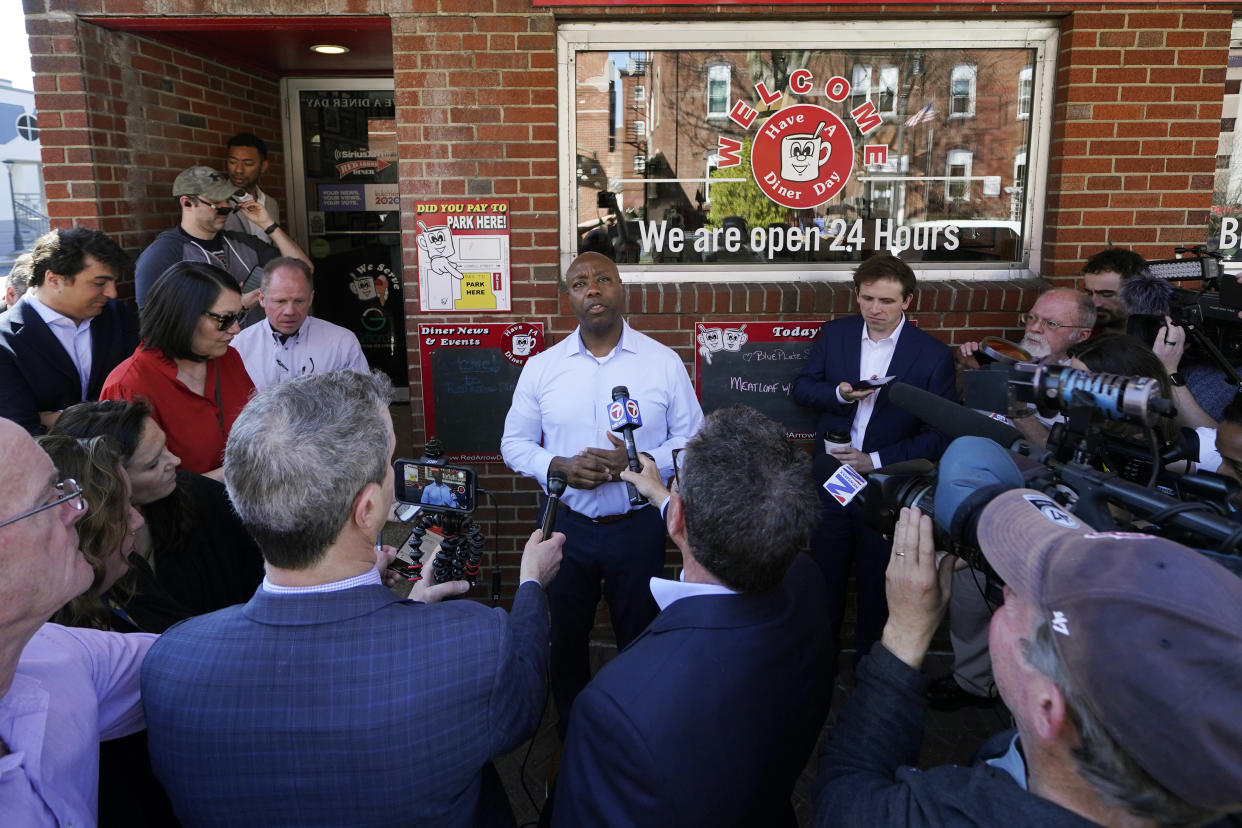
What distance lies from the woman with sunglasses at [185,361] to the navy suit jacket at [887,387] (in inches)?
102

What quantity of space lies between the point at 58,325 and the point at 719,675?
3.46m

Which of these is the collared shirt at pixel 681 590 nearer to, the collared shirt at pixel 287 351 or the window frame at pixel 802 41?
the collared shirt at pixel 287 351

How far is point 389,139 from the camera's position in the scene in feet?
20.8

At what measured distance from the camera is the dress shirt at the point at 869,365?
3.85m

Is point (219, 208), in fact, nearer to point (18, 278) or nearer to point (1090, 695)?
point (18, 278)

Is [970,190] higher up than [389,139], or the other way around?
[389,139]

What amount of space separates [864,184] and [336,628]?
379 cm

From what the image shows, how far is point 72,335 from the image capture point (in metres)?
3.68

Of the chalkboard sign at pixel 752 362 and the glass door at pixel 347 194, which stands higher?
the glass door at pixel 347 194

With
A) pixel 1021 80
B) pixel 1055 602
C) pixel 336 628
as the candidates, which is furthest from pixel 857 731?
pixel 1021 80

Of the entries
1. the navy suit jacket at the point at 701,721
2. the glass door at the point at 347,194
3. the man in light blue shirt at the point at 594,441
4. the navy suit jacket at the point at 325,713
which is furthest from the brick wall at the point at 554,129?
the navy suit jacket at the point at 325,713

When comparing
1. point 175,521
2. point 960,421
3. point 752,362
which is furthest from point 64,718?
point 752,362

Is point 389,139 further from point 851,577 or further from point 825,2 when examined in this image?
point 851,577

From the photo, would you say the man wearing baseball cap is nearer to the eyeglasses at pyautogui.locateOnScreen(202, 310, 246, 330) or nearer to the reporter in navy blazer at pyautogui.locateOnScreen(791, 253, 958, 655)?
the eyeglasses at pyautogui.locateOnScreen(202, 310, 246, 330)
